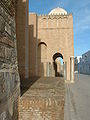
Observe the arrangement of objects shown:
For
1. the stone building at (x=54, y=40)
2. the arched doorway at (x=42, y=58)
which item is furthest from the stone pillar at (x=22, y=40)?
the arched doorway at (x=42, y=58)

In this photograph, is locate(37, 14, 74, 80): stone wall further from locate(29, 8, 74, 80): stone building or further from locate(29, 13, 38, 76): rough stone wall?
locate(29, 13, 38, 76): rough stone wall

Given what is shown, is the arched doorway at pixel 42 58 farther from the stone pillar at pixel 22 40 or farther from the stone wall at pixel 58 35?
the stone pillar at pixel 22 40

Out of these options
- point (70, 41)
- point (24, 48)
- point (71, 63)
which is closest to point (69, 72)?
point (71, 63)

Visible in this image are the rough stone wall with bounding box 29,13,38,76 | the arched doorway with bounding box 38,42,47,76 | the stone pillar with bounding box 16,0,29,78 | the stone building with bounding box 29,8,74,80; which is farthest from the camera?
the arched doorway with bounding box 38,42,47,76

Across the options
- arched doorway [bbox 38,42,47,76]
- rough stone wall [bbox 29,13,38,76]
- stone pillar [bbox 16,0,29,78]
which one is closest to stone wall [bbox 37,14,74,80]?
arched doorway [bbox 38,42,47,76]

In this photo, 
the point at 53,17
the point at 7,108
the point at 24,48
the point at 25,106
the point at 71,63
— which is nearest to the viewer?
the point at 7,108

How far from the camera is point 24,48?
318 inches

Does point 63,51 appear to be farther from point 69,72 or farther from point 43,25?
point 43,25

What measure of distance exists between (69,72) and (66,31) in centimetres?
568

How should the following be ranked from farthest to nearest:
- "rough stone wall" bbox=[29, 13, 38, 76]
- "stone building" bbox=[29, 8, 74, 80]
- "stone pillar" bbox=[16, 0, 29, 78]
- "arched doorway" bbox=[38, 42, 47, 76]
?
"arched doorway" bbox=[38, 42, 47, 76] < "stone building" bbox=[29, 8, 74, 80] < "rough stone wall" bbox=[29, 13, 38, 76] < "stone pillar" bbox=[16, 0, 29, 78]

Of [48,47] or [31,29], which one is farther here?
[48,47]

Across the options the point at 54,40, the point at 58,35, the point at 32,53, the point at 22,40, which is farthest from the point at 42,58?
the point at 22,40

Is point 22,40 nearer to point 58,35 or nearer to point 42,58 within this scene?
point 42,58

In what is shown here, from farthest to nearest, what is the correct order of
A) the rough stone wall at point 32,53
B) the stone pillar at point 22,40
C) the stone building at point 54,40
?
1. the stone building at point 54,40
2. the rough stone wall at point 32,53
3. the stone pillar at point 22,40
